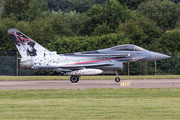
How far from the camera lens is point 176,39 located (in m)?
37.6

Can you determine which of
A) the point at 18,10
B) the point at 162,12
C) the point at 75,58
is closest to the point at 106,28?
the point at 18,10

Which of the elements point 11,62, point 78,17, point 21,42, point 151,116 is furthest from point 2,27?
point 78,17

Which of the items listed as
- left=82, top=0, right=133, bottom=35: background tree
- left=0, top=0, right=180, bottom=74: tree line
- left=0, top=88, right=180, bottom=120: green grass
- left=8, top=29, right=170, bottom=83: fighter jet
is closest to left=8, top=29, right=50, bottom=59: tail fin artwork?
left=8, top=29, right=170, bottom=83: fighter jet

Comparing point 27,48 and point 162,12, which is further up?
point 162,12

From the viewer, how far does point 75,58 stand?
68.6 ft

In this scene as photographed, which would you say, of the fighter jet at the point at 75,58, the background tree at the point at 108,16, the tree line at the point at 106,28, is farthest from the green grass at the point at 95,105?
the background tree at the point at 108,16

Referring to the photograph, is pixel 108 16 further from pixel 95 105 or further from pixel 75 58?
pixel 95 105

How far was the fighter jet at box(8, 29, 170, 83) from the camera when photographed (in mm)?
20734

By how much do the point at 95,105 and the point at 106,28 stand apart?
3449cm

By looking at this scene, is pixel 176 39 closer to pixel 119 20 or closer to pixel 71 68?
pixel 119 20

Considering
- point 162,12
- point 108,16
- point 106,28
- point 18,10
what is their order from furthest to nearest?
point 162,12 → point 18,10 → point 108,16 → point 106,28

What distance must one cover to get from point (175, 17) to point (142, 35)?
3255cm

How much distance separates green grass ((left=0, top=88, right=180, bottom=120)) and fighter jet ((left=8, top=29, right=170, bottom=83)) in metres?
5.90

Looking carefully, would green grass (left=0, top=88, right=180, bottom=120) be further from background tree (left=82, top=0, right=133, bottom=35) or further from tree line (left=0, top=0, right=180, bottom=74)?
background tree (left=82, top=0, right=133, bottom=35)
